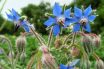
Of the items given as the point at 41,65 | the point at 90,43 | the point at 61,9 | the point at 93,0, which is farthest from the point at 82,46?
the point at 93,0

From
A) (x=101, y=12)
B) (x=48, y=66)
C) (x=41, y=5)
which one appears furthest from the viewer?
(x=41, y=5)

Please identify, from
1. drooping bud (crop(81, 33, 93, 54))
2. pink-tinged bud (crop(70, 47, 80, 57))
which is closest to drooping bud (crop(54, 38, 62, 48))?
pink-tinged bud (crop(70, 47, 80, 57))

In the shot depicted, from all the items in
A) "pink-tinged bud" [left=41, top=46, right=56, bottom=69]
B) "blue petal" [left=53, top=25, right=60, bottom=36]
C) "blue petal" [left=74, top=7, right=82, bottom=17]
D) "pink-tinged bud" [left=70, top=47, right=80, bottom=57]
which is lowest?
"pink-tinged bud" [left=70, top=47, right=80, bottom=57]

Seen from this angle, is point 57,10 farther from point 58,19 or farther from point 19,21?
point 19,21

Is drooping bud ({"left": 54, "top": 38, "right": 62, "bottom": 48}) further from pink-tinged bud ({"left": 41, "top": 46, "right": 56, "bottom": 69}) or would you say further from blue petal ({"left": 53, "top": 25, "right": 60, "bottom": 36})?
pink-tinged bud ({"left": 41, "top": 46, "right": 56, "bottom": 69})

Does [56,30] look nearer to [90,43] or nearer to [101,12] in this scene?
[90,43]

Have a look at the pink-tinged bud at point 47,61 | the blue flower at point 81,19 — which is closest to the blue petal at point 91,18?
the blue flower at point 81,19

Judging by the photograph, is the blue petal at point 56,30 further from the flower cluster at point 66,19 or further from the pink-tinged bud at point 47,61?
the pink-tinged bud at point 47,61
